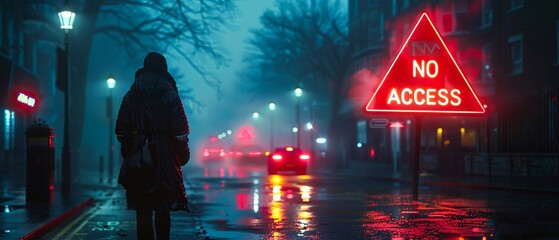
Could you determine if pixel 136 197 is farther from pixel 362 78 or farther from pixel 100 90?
pixel 100 90

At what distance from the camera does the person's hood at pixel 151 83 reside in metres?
8.59

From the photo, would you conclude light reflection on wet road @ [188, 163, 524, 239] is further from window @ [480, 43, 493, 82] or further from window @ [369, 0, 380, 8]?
window @ [369, 0, 380, 8]

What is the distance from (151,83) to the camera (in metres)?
8.65

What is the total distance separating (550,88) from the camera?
36.1m

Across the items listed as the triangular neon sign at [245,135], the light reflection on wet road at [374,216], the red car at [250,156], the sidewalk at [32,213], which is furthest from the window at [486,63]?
the triangular neon sign at [245,135]

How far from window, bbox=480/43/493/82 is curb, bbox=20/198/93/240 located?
26128mm

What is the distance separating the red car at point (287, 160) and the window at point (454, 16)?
9523 millimetres

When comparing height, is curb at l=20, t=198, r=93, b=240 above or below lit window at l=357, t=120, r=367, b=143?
below

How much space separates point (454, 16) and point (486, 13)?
2.75m

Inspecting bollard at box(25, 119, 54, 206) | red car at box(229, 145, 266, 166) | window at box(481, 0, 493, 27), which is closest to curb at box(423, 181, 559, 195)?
A: window at box(481, 0, 493, 27)

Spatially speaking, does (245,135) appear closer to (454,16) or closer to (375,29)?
(375,29)

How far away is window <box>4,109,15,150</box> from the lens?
37406 mm

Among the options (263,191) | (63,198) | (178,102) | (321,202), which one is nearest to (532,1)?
(263,191)

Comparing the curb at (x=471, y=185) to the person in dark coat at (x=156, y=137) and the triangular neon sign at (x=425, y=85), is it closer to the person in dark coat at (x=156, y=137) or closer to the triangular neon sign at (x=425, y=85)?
the triangular neon sign at (x=425, y=85)
